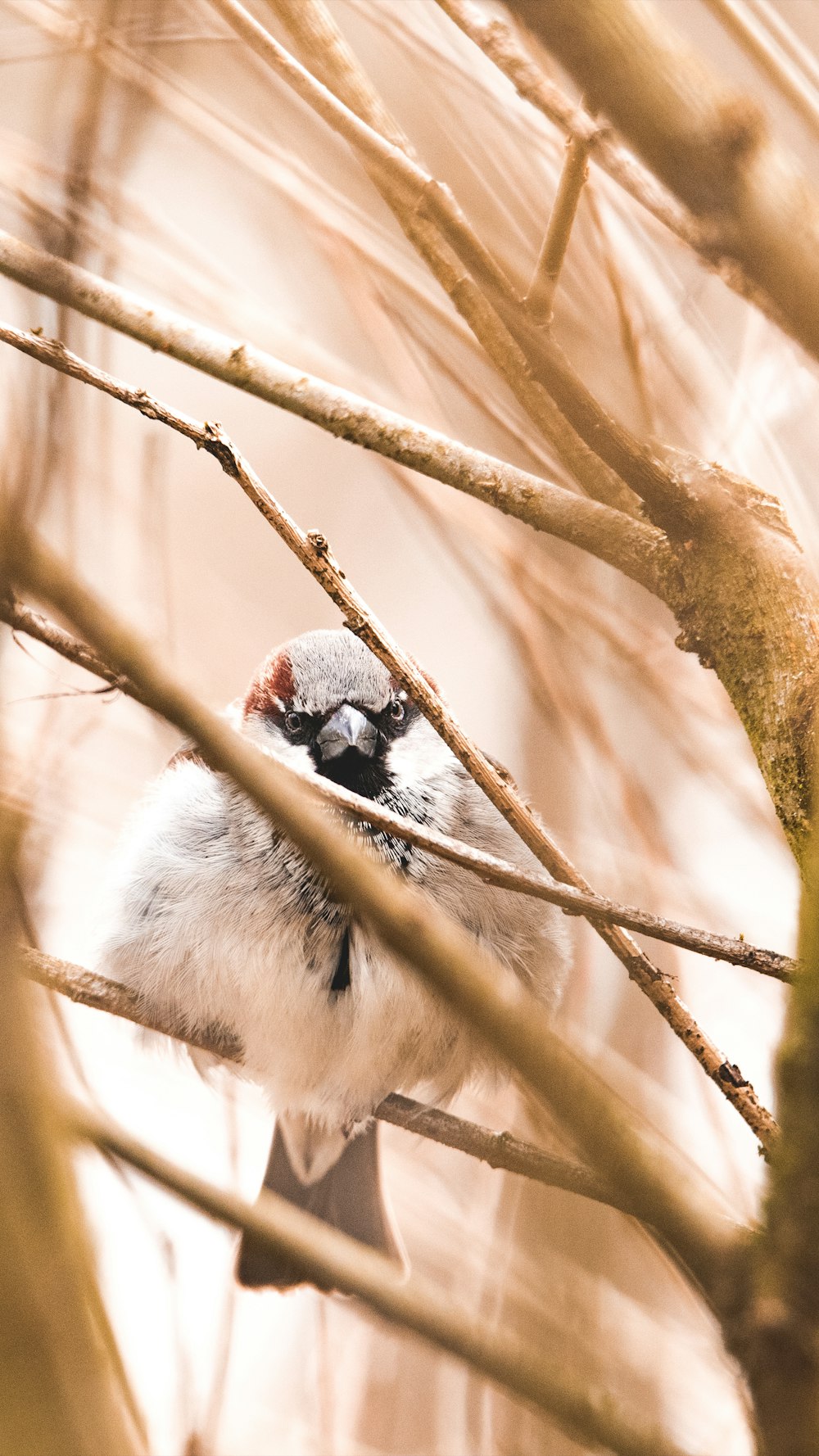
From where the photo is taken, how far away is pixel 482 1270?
2139mm

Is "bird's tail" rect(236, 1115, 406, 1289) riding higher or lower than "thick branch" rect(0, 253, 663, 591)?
lower

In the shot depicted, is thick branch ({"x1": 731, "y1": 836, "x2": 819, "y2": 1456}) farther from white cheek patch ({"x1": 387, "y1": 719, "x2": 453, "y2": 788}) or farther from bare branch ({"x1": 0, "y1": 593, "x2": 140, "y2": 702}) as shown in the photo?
white cheek patch ({"x1": 387, "y1": 719, "x2": 453, "y2": 788})

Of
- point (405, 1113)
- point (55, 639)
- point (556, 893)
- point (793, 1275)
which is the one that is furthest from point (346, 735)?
point (793, 1275)

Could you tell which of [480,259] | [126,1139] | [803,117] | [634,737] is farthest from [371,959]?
[803,117]

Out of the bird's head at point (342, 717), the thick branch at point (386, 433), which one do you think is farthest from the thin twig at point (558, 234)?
the bird's head at point (342, 717)

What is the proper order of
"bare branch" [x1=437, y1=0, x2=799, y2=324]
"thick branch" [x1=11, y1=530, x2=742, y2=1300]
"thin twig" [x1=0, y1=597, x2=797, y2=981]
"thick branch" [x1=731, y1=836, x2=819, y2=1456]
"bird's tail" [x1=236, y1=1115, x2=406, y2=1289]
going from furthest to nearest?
"bird's tail" [x1=236, y1=1115, x2=406, y2=1289], "bare branch" [x1=437, y1=0, x2=799, y2=324], "thin twig" [x1=0, y1=597, x2=797, y2=981], "thick branch" [x1=11, y1=530, x2=742, y2=1300], "thick branch" [x1=731, y1=836, x2=819, y2=1456]

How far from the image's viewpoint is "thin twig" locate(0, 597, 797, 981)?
3.95ft

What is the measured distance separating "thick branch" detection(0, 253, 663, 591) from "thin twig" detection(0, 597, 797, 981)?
0.46 meters

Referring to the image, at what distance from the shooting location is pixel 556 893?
123 cm

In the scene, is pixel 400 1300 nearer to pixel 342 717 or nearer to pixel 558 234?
pixel 558 234

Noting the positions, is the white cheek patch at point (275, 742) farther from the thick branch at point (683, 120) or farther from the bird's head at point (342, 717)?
the thick branch at point (683, 120)

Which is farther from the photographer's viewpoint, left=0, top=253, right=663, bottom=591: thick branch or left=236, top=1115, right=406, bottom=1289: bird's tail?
left=236, top=1115, right=406, bottom=1289: bird's tail

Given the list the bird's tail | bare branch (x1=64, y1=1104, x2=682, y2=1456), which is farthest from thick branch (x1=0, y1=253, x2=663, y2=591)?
the bird's tail

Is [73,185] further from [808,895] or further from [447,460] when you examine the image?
[808,895]
